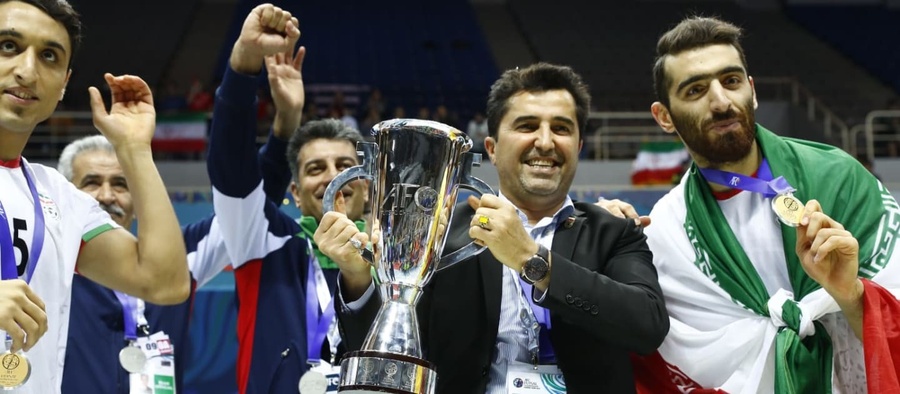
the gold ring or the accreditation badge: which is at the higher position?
the gold ring

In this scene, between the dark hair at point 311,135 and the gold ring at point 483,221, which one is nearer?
the gold ring at point 483,221

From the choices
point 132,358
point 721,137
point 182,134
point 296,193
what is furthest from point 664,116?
point 182,134

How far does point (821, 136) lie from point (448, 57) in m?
7.07

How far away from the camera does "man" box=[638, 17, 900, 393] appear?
2.10 meters

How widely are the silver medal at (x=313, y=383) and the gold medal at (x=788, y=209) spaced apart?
1.44m

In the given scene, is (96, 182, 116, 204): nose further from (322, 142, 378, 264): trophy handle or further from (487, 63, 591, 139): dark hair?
(322, 142, 378, 264): trophy handle

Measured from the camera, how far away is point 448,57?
17.4 m

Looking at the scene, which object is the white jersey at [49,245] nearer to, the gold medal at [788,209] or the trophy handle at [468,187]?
the trophy handle at [468,187]

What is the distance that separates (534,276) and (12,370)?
100 cm

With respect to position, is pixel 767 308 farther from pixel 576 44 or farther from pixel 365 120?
pixel 576 44

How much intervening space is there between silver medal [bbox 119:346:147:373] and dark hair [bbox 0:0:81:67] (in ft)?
3.82

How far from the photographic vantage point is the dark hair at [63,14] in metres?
2.03

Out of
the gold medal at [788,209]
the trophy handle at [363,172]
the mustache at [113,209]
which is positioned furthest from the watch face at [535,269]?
the mustache at [113,209]

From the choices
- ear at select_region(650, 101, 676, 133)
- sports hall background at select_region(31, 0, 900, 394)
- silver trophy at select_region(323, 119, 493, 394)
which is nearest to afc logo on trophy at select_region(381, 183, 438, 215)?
silver trophy at select_region(323, 119, 493, 394)
